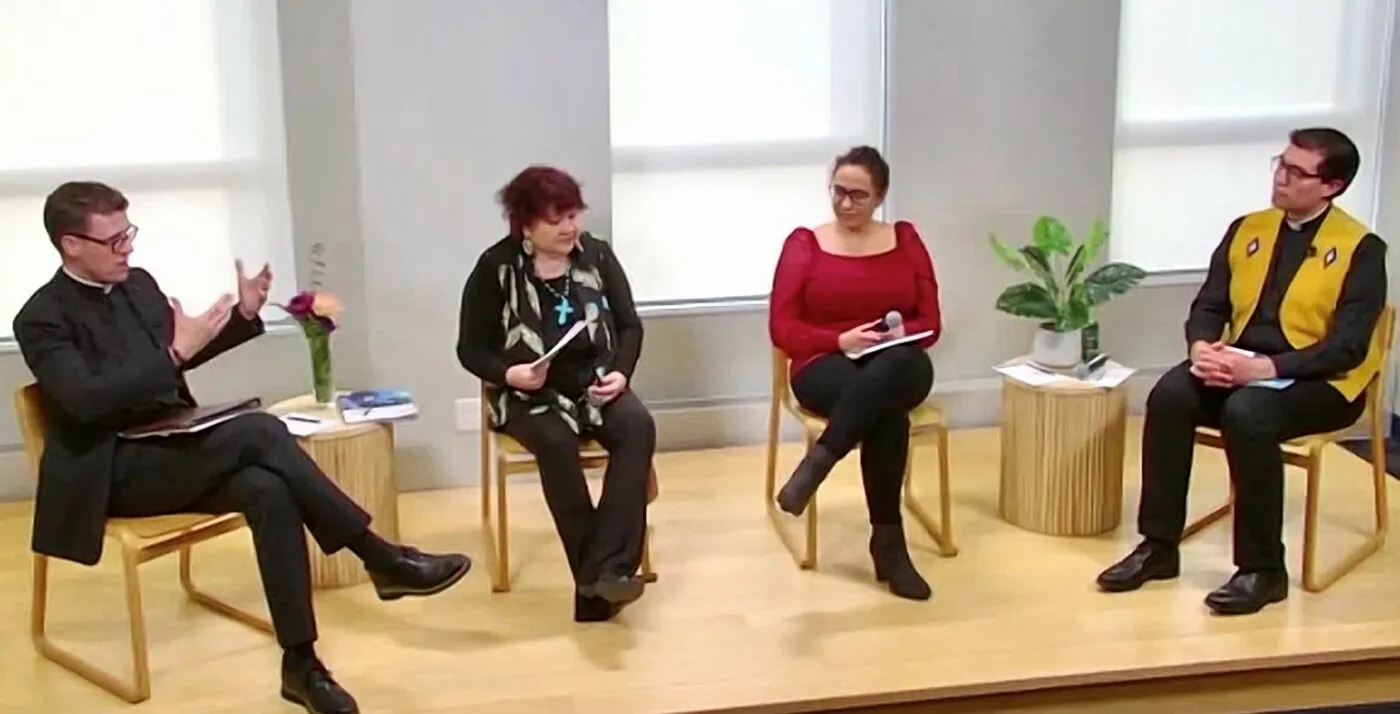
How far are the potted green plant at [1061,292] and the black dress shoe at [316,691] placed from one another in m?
1.99

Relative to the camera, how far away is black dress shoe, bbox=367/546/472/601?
11.4 ft

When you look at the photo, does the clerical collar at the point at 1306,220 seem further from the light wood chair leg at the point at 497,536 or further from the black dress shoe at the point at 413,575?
the black dress shoe at the point at 413,575

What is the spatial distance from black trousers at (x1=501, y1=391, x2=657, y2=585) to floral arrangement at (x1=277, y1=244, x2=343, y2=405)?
58 cm

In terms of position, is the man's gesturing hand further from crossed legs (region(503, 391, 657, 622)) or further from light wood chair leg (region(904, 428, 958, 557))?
light wood chair leg (region(904, 428, 958, 557))

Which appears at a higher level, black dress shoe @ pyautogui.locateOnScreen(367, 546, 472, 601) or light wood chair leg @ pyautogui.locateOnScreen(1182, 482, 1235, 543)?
black dress shoe @ pyautogui.locateOnScreen(367, 546, 472, 601)

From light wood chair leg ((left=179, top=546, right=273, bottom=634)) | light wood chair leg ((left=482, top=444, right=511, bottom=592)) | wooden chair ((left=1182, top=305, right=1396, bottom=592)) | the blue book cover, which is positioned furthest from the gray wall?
wooden chair ((left=1182, top=305, right=1396, bottom=592))

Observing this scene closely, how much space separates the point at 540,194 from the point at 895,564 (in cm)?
119

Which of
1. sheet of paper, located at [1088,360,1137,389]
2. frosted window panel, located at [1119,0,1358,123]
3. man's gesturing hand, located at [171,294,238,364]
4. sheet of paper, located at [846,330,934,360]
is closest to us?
man's gesturing hand, located at [171,294,238,364]

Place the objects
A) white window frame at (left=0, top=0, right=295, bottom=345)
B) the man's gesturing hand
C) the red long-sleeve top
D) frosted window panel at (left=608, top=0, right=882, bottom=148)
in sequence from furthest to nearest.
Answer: frosted window panel at (left=608, top=0, right=882, bottom=148), white window frame at (left=0, top=0, right=295, bottom=345), the red long-sleeve top, the man's gesturing hand

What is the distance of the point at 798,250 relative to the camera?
404 centimetres

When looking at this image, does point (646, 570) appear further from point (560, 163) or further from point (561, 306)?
point (560, 163)

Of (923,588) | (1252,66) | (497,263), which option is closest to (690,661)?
(923,588)

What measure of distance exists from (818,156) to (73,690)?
8.40 feet

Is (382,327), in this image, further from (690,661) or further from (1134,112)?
(1134,112)
